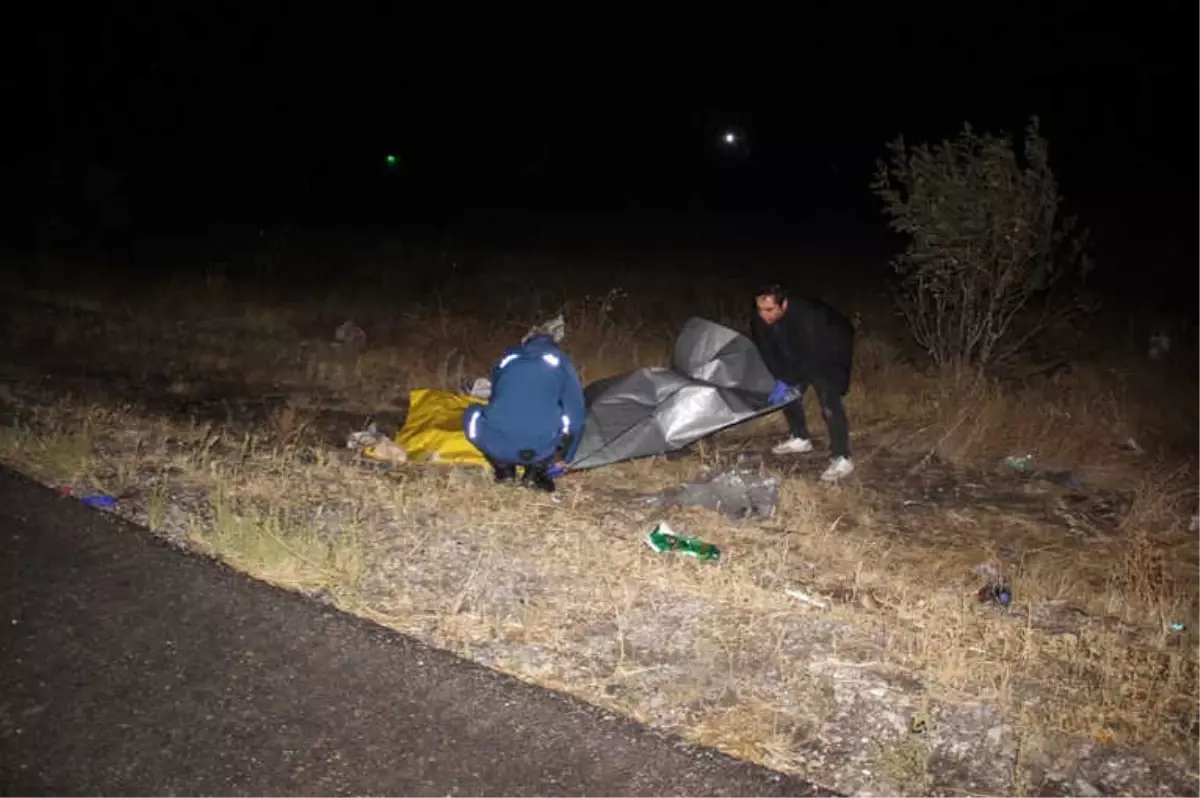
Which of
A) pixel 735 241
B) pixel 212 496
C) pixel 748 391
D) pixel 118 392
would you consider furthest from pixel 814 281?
pixel 212 496

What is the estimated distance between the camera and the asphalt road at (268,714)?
118 inches

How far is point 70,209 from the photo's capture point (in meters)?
20.3

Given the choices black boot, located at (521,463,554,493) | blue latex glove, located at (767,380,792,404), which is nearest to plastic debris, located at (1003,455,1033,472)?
blue latex glove, located at (767,380,792,404)

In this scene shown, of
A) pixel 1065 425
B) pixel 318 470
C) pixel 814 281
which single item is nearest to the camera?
pixel 318 470

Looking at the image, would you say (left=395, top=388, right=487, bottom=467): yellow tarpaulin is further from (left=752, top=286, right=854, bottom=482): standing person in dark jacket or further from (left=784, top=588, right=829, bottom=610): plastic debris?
(left=784, top=588, right=829, bottom=610): plastic debris

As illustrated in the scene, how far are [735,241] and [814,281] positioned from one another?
7162 millimetres

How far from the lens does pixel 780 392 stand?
22.2ft

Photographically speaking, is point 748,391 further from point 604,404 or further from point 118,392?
point 118,392

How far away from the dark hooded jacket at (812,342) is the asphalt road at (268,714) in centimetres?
352

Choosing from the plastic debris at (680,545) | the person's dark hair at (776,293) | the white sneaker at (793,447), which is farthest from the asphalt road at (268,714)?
the white sneaker at (793,447)

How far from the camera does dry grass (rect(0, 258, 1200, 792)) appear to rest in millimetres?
3568

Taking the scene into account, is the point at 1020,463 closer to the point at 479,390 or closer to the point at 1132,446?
the point at 1132,446

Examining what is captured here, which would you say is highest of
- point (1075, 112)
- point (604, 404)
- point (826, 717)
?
point (1075, 112)

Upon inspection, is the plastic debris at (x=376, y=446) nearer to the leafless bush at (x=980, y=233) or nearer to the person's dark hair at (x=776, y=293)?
the person's dark hair at (x=776, y=293)
